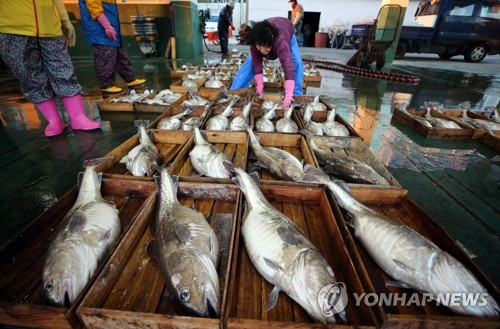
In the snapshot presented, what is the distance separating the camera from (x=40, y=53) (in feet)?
13.8

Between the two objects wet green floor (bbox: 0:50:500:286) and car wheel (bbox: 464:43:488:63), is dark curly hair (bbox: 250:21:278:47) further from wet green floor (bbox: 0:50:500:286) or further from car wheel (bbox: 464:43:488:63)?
car wheel (bbox: 464:43:488:63)

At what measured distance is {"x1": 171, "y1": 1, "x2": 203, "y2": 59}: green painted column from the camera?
1375 cm

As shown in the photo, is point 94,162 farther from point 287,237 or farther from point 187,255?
point 287,237

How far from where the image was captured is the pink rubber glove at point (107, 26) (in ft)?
20.4

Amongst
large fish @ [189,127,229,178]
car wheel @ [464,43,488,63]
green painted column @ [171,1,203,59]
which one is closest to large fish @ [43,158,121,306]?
large fish @ [189,127,229,178]

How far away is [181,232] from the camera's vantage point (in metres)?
2.02

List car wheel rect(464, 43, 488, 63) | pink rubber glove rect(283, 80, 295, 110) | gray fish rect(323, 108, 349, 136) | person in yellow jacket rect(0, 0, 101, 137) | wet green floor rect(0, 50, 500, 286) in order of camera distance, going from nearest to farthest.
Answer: wet green floor rect(0, 50, 500, 286)
person in yellow jacket rect(0, 0, 101, 137)
gray fish rect(323, 108, 349, 136)
pink rubber glove rect(283, 80, 295, 110)
car wheel rect(464, 43, 488, 63)

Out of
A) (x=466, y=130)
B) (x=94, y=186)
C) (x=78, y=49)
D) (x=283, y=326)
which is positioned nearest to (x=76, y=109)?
(x=94, y=186)

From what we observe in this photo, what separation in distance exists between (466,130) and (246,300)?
580cm

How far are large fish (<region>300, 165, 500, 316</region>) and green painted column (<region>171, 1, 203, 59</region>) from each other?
49.6 ft

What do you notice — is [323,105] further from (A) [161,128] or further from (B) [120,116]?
(B) [120,116]

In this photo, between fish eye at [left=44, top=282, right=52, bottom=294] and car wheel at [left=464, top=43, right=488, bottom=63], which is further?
car wheel at [left=464, top=43, right=488, bottom=63]

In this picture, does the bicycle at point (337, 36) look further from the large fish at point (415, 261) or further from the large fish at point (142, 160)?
the large fish at point (415, 261)

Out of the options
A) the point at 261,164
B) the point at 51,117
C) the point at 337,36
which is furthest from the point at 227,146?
the point at 337,36
